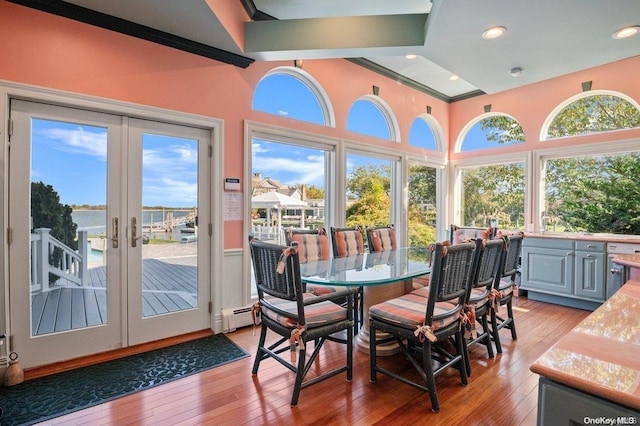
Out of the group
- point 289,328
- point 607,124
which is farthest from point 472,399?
point 607,124

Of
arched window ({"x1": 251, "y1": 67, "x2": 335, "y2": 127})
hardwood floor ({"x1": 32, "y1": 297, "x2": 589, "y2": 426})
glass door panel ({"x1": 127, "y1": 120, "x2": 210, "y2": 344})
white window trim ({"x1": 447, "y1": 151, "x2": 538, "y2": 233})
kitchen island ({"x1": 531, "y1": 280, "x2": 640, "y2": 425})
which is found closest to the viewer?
kitchen island ({"x1": 531, "y1": 280, "x2": 640, "y2": 425})

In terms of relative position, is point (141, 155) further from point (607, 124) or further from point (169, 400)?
point (607, 124)

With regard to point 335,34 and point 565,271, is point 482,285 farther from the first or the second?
point 335,34

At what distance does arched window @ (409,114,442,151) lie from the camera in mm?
5352

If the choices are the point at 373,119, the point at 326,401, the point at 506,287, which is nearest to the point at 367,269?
the point at 326,401

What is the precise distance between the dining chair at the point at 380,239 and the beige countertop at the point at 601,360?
2574mm

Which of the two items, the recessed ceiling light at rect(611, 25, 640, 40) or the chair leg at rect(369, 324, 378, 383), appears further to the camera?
the recessed ceiling light at rect(611, 25, 640, 40)

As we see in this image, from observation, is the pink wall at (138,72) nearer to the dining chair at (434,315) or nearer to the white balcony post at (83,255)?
the white balcony post at (83,255)

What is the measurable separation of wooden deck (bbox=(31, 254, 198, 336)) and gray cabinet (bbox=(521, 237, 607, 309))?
4377 mm

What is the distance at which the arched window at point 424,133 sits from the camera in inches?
211

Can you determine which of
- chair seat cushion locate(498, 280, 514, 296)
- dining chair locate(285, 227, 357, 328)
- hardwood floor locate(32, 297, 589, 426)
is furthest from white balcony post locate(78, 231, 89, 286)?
chair seat cushion locate(498, 280, 514, 296)

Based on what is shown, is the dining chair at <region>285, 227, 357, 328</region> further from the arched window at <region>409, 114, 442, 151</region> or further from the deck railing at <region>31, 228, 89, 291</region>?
the arched window at <region>409, 114, 442, 151</region>

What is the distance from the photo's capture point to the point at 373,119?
4.83m

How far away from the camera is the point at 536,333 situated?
3215 mm
